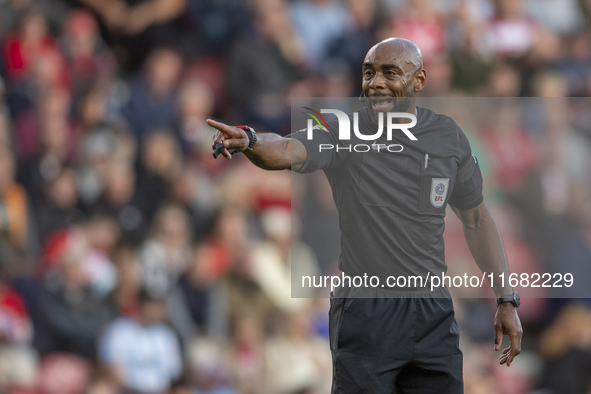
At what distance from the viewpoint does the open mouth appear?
3598mm

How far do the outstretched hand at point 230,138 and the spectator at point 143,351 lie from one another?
4.96 metres

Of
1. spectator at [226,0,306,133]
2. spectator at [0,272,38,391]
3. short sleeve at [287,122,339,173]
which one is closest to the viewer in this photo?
short sleeve at [287,122,339,173]

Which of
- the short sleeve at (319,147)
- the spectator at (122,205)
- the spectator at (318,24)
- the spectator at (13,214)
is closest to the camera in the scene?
the short sleeve at (319,147)

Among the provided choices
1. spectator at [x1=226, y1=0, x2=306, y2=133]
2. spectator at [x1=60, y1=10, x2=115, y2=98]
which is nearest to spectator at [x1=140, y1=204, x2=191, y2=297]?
spectator at [x1=226, y1=0, x2=306, y2=133]

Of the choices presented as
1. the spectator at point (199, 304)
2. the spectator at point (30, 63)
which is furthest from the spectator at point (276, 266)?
the spectator at point (30, 63)

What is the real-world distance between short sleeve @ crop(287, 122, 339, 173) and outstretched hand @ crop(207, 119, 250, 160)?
0.96 ft

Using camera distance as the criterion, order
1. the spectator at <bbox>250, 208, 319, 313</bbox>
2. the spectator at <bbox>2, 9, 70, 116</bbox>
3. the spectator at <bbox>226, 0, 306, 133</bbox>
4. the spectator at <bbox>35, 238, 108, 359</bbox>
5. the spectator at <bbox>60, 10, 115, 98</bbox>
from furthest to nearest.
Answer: the spectator at <bbox>226, 0, 306, 133</bbox>, the spectator at <bbox>60, 10, 115, 98</bbox>, the spectator at <bbox>2, 9, 70, 116</bbox>, the spectator at <bbox>250, 208, 319, 313</bbox>, the spectator at <bbox>35, 238, 108, 359</bbox>

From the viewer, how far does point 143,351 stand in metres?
7.95

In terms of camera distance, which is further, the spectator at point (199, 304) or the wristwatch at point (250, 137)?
the spectator at point (199, 304)

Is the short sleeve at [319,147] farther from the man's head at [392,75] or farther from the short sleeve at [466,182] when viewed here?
the short sleeve at [466,182]

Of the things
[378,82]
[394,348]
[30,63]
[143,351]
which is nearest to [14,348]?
[143,351]

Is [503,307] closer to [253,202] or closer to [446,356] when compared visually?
[446,356]

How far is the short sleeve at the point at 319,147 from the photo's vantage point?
351cm

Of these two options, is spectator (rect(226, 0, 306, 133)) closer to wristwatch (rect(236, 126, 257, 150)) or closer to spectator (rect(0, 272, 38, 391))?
spectator (rect(0, 272, 38, 391))
